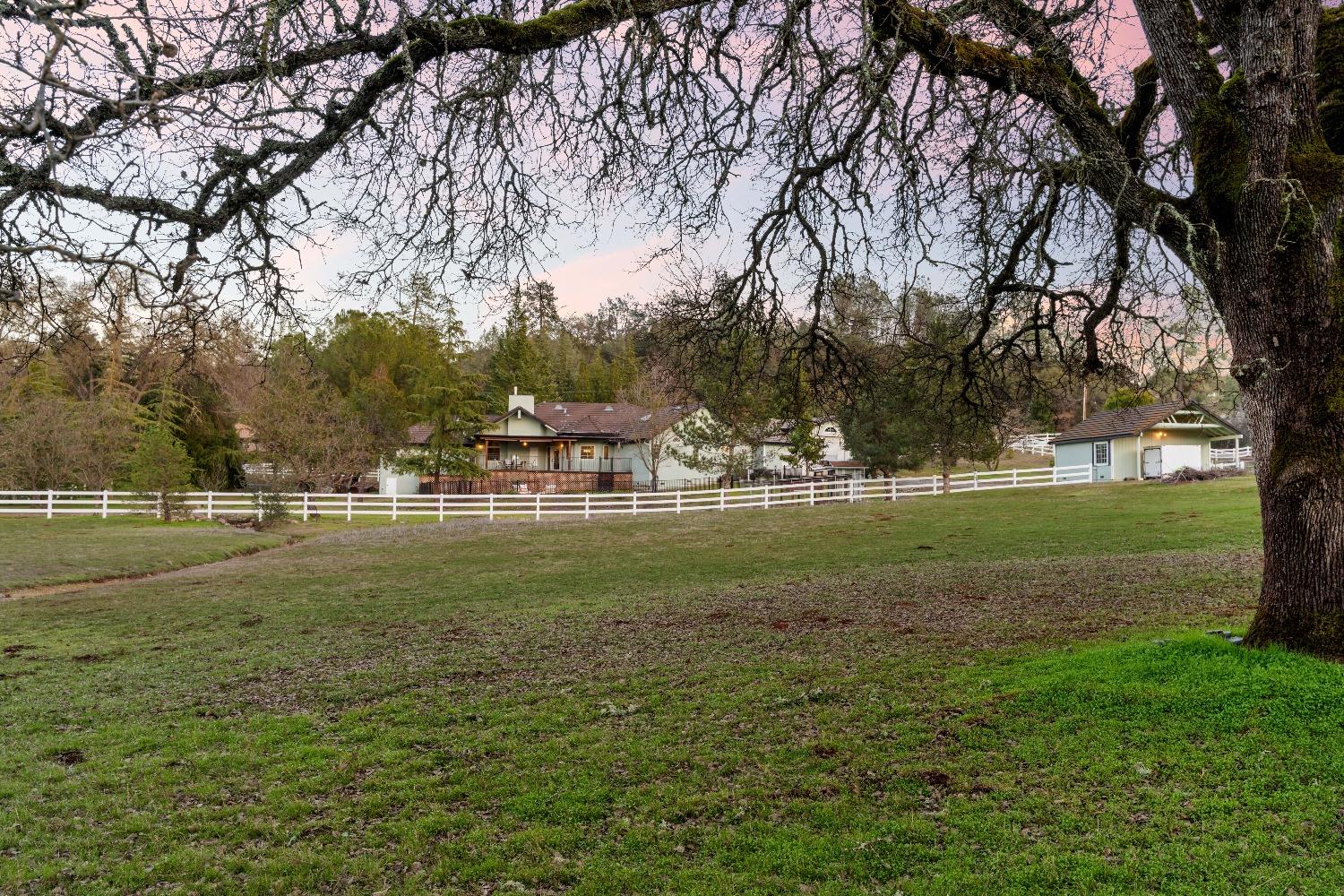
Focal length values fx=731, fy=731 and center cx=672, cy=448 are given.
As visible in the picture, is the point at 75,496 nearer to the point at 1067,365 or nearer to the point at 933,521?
the point at 933,521

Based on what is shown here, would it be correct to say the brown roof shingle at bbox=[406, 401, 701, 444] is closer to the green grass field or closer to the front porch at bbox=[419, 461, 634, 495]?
the front porch at bbox=[419, 461, 634, 495]

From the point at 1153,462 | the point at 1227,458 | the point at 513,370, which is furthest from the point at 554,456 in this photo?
the point at 1227,458

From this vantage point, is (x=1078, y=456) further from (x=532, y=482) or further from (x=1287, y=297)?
(x=1287, y=297)

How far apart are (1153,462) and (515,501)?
1128 inches

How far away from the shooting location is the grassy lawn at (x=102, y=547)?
15.6m

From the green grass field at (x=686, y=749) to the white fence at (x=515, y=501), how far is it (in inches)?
686

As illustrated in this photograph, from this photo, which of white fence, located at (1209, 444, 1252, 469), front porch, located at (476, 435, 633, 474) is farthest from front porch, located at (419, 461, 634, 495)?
white fence, located at (1209, 444, 1252, 469)

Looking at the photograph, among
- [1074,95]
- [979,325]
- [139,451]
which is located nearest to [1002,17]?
[1074,95]

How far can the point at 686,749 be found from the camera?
17.2 feet

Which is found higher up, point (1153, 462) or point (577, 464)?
point (577, 464)

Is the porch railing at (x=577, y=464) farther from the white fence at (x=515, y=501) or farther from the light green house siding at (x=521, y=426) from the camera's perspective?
the white fence at (x=515, y=501)

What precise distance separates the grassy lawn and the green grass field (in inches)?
225

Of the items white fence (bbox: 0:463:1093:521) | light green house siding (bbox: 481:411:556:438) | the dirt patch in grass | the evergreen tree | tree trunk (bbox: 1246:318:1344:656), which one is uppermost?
the evergreen tree

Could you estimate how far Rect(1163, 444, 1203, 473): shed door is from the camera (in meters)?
32.8
